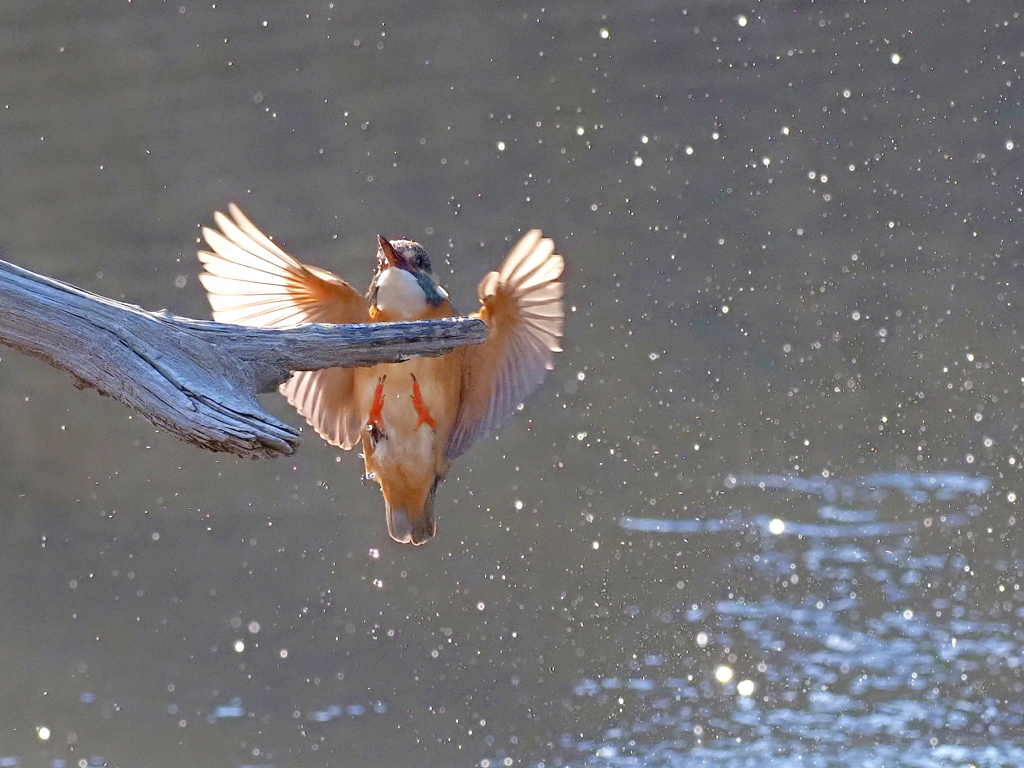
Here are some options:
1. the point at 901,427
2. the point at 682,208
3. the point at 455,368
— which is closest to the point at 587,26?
the point at 682,208

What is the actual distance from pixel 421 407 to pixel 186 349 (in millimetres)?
840

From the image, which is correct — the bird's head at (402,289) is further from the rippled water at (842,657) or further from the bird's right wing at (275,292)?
the rippled water at (842,657)

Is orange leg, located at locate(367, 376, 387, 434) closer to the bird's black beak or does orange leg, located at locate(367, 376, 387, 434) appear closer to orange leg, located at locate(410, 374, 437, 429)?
orange leg, located at locate(410, 374, 437, 429)

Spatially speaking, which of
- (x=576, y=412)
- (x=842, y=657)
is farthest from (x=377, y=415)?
(x=576, y=412)

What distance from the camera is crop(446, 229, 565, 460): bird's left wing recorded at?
2.40 m

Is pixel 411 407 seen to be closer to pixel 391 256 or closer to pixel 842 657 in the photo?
pixel 391 256

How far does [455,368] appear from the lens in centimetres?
263

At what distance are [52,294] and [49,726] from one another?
1839mm

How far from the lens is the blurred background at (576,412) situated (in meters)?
3.12

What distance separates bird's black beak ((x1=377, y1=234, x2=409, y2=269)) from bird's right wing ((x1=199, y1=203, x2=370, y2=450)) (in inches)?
3.8

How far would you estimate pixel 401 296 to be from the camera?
2523 mm

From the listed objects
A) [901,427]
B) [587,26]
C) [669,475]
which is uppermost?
[587,26]

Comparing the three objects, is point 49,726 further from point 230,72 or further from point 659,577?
point 230,72

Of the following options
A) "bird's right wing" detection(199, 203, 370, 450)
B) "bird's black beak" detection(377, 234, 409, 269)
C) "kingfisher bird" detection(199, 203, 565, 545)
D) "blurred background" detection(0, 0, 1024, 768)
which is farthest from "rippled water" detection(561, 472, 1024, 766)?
"bird's black beak" detection(377, 234, 409, 269)
